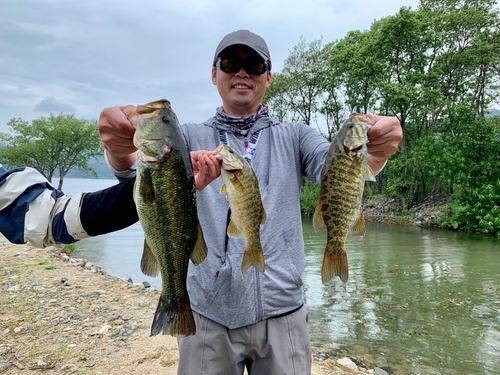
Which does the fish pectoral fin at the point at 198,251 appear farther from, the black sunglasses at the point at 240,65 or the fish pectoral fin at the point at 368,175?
the black sunglasses at the point at 240,65

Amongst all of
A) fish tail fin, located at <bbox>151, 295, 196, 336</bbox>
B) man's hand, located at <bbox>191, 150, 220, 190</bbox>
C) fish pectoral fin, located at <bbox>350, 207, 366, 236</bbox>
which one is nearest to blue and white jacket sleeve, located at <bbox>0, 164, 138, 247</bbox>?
man's hand, located at <bbox>191, 150, 220, 190</bbox>

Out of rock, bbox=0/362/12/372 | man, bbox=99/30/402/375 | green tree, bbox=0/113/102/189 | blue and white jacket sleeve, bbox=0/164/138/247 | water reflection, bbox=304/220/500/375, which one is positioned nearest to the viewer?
blue and white jacket sleeve, bbox=0/164/138/247

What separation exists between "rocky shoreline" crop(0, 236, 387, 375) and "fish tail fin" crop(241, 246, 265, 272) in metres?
3.36

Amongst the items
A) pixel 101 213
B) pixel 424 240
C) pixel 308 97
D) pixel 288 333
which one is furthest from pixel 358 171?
pixel 308 97

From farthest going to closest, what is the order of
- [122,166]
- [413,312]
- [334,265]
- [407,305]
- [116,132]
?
[407,305]
[413,312]
[334,265]
[122,166]
[116,132]

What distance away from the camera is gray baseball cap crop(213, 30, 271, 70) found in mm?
2664

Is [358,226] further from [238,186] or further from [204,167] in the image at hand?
[204,167]

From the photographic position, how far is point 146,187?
204 cm

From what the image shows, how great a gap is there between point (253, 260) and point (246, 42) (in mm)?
1601

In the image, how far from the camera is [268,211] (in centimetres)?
265

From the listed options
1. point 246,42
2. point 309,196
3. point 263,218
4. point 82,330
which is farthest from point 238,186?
point 309,196

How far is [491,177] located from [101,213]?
2815cm

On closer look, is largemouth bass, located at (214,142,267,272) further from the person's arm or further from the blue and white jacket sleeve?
the blue and white jacket sleeve

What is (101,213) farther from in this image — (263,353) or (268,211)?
(263,353)
